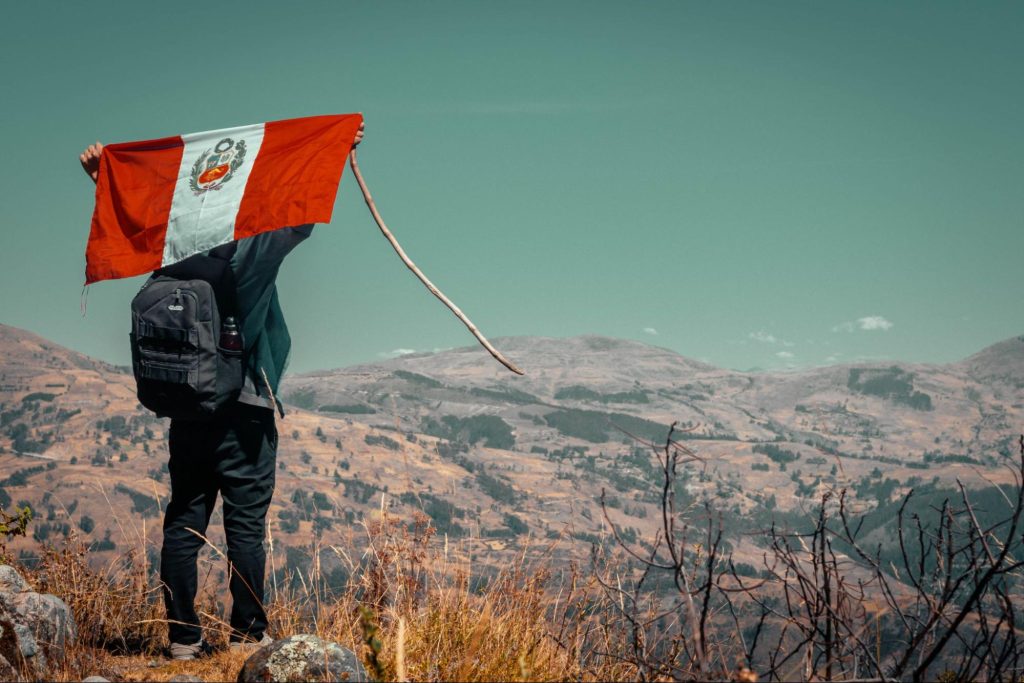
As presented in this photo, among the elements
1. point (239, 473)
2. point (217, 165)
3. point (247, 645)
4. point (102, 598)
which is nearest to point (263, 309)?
point (239, 473)

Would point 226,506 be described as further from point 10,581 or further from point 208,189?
point 208,189

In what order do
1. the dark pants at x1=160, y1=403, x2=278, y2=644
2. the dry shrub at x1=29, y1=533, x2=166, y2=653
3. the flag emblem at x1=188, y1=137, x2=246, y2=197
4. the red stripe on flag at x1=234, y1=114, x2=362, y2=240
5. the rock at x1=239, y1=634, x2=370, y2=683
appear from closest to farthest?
1. the rock at x1=239, y1=634, x2=370, y2=683
2. the dark pants at x1=160, y1=403, x2=278, y2=644
3. the red stripe on flag at x1=234, y1=114, x2=362, y2=240
4. the dry shrub at x1=29, y1=533, x2=166, y2=653
5. the flag emblem at x1=188, y1=137, x2=246, y2=197

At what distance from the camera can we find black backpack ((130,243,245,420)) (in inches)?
172

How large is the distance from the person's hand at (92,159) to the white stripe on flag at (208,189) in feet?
2.04

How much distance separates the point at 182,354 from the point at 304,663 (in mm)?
1771

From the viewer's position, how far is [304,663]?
3658 millimetres

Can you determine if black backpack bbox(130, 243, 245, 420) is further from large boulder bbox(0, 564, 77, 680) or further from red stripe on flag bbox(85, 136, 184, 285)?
large boulder bbox(0, 564, 77, 680)

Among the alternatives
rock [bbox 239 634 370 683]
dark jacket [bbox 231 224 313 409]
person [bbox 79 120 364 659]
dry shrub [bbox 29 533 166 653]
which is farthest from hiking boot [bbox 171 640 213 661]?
dark jacket [bbox 231 224 313 409]

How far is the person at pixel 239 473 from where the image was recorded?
4656mm

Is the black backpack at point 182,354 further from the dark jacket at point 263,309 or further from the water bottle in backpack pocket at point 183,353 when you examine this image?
the dark jacket at point 263,309

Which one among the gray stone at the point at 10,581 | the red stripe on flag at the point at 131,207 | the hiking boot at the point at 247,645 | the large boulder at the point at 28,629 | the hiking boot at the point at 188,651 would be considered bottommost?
the hiking boot at the point at 188,651

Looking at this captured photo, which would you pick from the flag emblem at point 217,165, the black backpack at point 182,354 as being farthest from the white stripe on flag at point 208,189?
the black backpack at point 182,354

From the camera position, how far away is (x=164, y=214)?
5.30m

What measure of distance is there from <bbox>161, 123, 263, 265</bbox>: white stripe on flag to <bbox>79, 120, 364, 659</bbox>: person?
0.56ft
